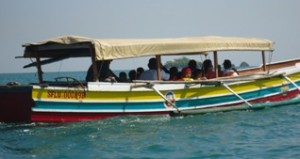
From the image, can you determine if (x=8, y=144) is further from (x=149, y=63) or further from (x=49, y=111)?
(x=149, y=63)

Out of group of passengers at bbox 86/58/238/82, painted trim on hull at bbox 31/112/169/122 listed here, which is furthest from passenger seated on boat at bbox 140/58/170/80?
painted trim on hull at bbox 31/112/169/122

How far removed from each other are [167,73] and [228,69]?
2.43 m

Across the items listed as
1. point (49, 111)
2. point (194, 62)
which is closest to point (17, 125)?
point (49, 111)

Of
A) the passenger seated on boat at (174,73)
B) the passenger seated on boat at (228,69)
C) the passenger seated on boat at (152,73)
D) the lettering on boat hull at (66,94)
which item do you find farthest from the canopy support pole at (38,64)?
the passenger seated on boat at (228,69)

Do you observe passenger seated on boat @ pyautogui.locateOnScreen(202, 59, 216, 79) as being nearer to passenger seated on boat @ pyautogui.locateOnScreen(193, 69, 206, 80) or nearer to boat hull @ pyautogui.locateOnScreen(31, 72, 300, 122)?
passenger seated on boat @ pyautogui.locateOnScreen(193, 69, 206, 80)

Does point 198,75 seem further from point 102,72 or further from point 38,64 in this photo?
point 38,64

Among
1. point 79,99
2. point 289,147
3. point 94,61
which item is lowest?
point 289,147

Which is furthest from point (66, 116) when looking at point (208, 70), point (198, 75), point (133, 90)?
point (208, 70)

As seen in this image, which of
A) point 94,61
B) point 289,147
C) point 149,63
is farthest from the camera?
point 149,63

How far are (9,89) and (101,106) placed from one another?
239 centimetres

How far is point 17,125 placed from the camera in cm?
1292

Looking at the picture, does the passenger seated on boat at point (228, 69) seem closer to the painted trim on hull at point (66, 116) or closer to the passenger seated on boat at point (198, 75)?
the passenger seated on boat at point (198, 75)

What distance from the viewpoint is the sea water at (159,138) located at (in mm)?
10289

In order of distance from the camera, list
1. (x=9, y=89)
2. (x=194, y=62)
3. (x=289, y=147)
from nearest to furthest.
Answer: (x=289, y=147)
(x=9, y=89)
(x=194, y=62)
